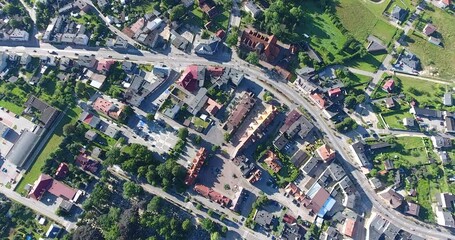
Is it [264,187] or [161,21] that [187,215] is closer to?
[264,187]

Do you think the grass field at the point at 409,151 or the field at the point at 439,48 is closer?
the grass field at the point at 409,151

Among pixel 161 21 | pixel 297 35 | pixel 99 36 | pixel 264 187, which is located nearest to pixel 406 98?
pixel 297 35

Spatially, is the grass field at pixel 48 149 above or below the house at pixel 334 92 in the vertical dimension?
below

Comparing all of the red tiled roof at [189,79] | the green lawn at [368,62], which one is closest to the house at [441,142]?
Result: the green lawn at [368,62]

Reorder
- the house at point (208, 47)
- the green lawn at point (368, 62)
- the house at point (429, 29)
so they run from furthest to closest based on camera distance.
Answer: the house at point (429, 29) → the green lawn at point (368, 62) → the house at point (208, 47)

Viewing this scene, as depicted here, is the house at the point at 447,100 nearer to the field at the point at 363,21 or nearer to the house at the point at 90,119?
the field at the point at 363,21

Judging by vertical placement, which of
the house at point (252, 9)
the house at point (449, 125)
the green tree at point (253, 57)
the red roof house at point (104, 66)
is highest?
the house at point (252, 9)

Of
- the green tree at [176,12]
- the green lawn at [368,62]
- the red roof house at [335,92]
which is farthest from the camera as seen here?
the green tree at [176,12]
